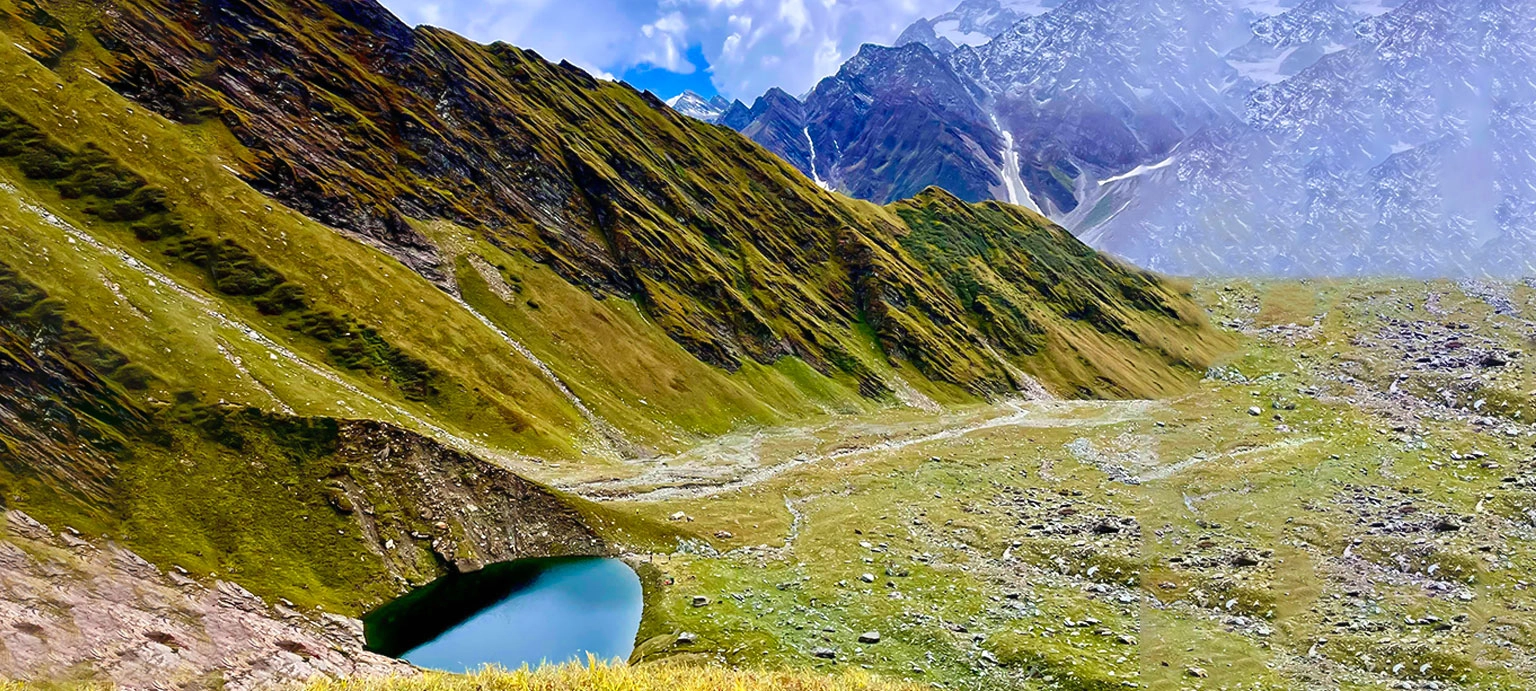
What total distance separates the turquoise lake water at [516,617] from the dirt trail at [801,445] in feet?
51.6

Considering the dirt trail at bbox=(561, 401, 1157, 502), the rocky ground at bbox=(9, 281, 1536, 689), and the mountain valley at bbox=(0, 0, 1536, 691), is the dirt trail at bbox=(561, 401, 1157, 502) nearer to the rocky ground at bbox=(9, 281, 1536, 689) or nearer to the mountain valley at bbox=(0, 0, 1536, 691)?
the rocky ground at bbox=(9, 281, 1536, 689)

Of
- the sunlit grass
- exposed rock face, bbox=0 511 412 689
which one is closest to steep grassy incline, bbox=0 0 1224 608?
exposed rock face, bbox=0 511 412 689

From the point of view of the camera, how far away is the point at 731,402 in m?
114

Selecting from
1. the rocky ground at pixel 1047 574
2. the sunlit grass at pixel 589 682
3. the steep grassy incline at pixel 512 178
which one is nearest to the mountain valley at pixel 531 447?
the sunlit grass at pixel 589 682

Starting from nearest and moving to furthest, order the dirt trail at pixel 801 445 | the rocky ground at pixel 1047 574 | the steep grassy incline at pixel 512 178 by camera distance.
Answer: the rocky ground at pixel 1047 574 → the dirt trail at pixel 801 445 → the steep grassy incline at pixel 512 178

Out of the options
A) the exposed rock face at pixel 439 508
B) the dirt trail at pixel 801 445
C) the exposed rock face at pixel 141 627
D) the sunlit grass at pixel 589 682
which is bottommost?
the exposed rock face at pixel 141 627

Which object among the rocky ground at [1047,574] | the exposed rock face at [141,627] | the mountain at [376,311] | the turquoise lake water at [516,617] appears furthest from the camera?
the mountain at [376,311]

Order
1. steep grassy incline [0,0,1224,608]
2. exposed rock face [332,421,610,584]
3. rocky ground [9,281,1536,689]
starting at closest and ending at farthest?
→ rocky ground [9,281,1536,689] → steep grassy incline [0,0,1224,608] → exposed rock face [332,421,610,584]

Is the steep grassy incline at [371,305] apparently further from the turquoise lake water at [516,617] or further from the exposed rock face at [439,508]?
the turquoise lake water at [516,617]

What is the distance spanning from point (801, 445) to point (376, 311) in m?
53.4

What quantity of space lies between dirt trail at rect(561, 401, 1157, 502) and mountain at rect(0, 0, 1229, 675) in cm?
485

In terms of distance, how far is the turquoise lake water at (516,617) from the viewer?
126ft

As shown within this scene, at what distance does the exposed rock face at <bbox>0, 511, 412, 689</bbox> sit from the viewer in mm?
27047

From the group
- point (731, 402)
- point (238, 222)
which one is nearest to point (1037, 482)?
point (731, 402)
